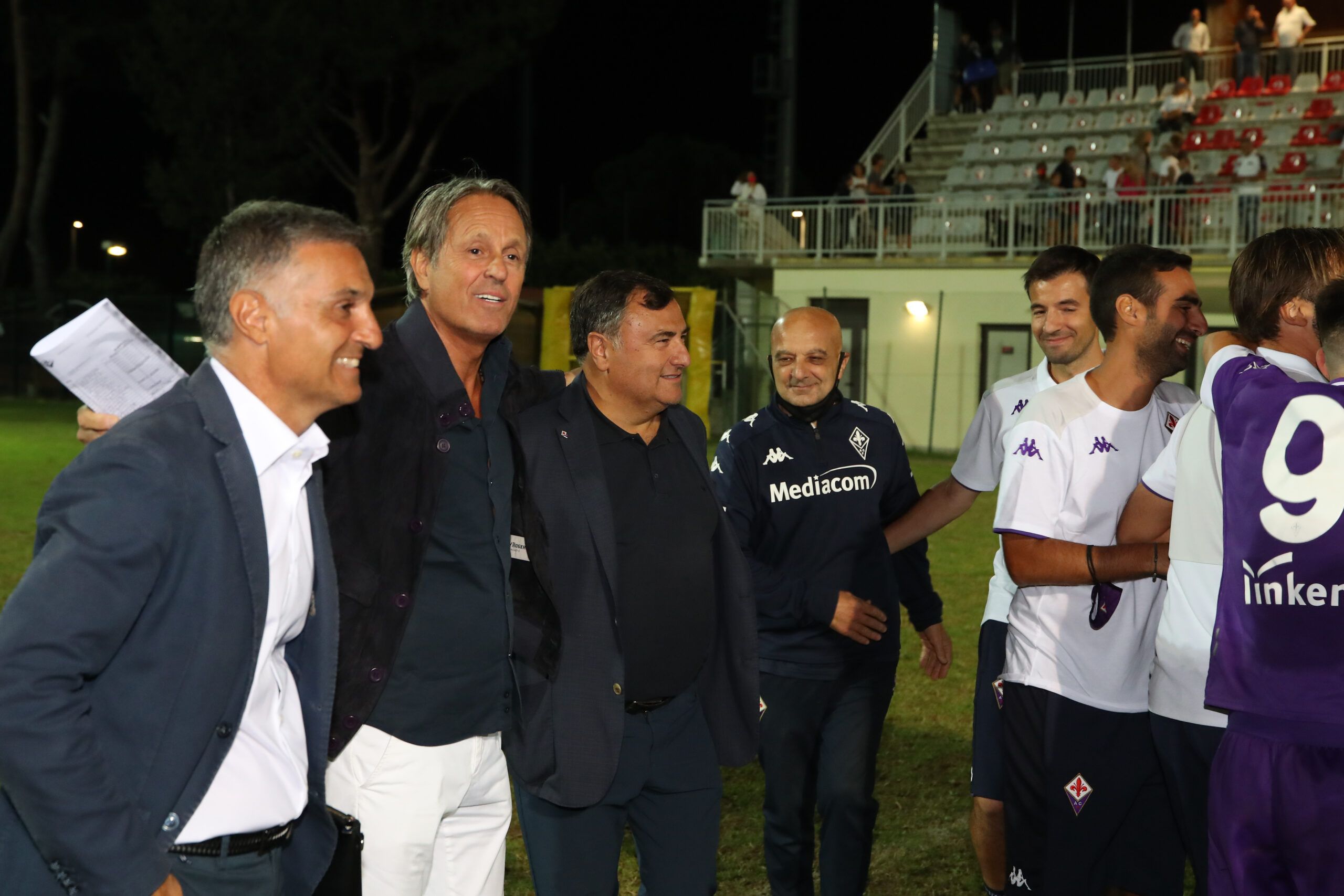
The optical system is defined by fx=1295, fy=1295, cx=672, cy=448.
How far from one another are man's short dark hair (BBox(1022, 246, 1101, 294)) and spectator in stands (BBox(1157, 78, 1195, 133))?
24.1 metres

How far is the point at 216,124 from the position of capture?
121ft

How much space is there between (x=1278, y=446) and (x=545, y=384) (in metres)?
1.82

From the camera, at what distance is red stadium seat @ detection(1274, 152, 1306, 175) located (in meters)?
24.6

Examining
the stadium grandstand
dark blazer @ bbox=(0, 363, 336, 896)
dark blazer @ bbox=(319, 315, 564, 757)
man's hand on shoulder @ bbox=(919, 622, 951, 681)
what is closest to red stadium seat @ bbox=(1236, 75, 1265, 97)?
the stadium grandstand

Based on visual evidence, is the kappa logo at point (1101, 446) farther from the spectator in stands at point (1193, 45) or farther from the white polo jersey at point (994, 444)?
the spectator in stands at point (1193, 45)

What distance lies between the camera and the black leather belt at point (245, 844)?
7.01 ft

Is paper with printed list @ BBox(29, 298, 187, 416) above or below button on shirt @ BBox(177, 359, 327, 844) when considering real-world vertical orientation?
above

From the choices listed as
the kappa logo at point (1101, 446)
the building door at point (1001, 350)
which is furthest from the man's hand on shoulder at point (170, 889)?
the building door at point (1001, 350)

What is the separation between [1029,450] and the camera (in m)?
3.61

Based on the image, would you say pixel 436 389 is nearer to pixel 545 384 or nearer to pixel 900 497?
pixel 545 384

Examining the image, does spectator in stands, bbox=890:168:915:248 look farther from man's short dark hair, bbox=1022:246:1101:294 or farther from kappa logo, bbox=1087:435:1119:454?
kappa logo, bbox=1087:435:1119:454

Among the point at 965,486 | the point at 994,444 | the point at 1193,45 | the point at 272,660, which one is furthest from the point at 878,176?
the point at 272,660

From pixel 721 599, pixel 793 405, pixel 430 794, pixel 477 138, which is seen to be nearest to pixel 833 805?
pixel 721 599

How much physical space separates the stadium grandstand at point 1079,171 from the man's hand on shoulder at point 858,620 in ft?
59.9
